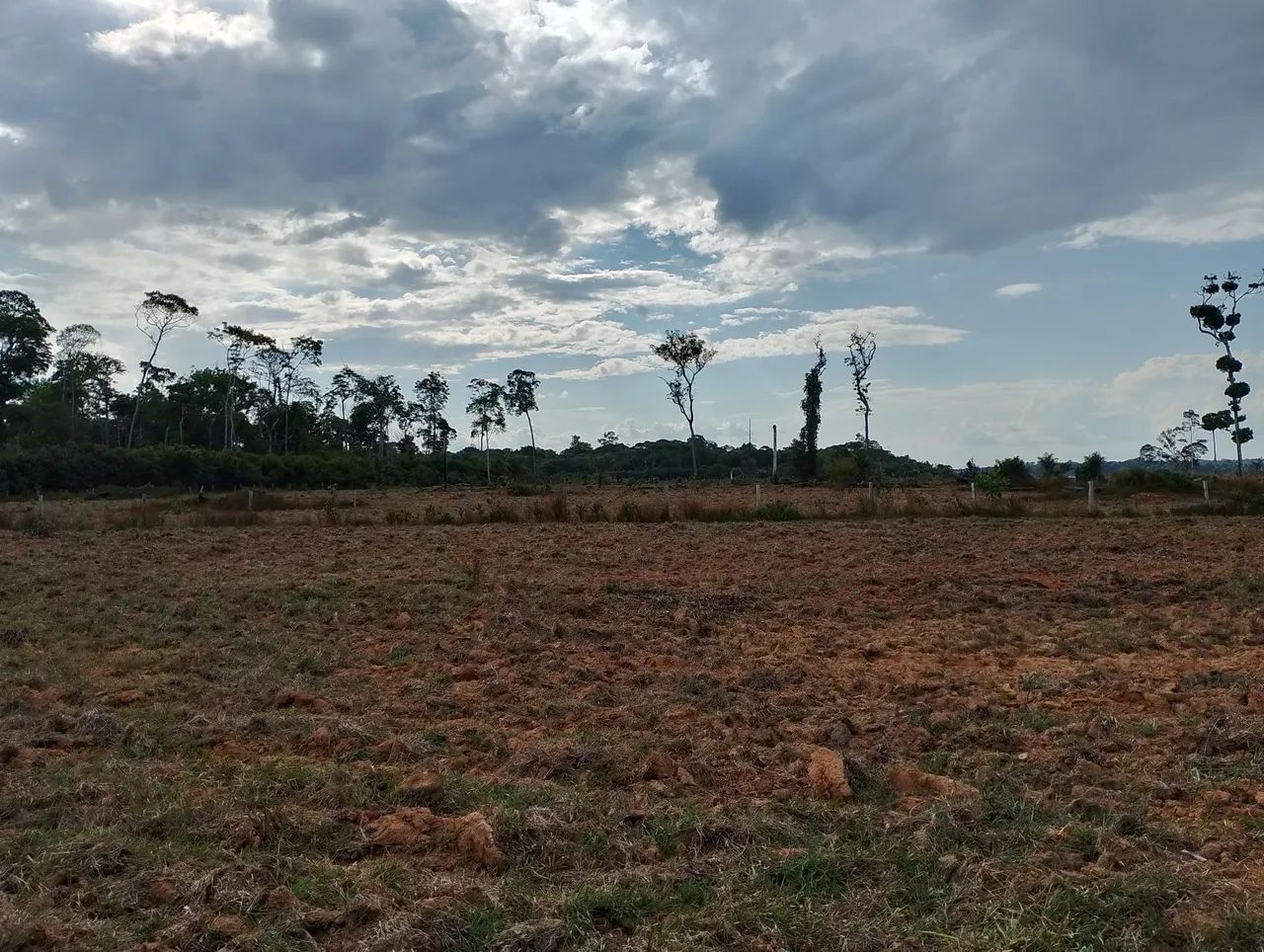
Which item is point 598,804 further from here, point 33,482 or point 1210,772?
point 33,482

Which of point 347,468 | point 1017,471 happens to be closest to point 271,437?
point 347,468

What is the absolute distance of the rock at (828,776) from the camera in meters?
4.07

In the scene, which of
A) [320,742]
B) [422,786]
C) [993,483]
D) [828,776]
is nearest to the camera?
[422,786]

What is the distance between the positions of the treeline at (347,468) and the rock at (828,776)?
114 ft

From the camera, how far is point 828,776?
4.20 metres

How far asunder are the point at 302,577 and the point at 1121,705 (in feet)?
31.7

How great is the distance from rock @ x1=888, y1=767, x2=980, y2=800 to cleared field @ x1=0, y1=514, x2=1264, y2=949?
19 mm

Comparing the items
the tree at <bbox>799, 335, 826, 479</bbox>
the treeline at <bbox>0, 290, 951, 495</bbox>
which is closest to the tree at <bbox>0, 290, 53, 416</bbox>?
the treeline at <bbox>0, 290, 951, 495</bbox>

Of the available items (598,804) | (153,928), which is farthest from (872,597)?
(153,928)

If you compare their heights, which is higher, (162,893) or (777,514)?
(777,514)

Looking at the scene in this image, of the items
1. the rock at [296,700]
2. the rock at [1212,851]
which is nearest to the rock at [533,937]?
the rock at [1212,851]

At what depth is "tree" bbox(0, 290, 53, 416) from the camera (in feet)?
164

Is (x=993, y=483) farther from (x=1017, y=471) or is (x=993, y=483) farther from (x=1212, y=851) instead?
(x=1212, y=851)

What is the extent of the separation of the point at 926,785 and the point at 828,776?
443mm
